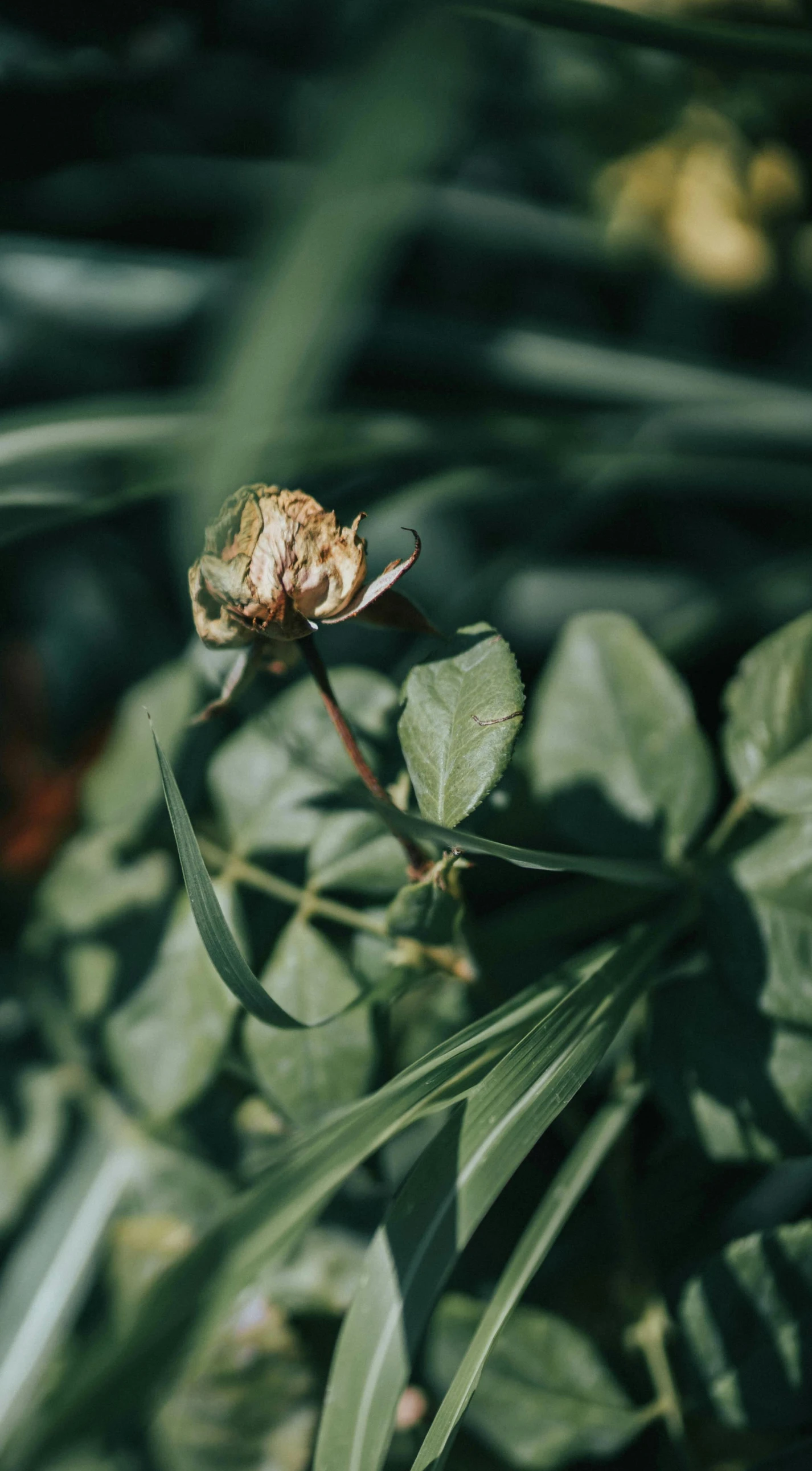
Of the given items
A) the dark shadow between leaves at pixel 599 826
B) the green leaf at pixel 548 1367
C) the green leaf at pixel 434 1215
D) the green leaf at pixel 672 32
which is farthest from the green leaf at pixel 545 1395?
the green leaf at pixel 672 32

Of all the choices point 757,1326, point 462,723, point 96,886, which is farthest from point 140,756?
point 757,1326

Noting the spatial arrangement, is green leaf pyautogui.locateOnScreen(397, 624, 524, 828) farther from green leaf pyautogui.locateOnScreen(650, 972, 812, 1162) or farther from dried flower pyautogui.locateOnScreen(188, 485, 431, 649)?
green leaf pyautogui.locateOnScreen(650, 972, 812, 1162)

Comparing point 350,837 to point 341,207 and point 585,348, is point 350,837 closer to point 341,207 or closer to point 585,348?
point 341,207

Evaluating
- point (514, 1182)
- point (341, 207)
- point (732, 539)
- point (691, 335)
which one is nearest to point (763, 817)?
point (514, 1182)

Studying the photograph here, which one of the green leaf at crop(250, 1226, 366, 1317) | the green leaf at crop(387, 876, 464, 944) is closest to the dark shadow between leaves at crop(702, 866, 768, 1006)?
the green leaf at crop(387, 876, 464, 944)

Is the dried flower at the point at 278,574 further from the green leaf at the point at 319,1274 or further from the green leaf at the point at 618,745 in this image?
the green leaf at the point at 319,1274

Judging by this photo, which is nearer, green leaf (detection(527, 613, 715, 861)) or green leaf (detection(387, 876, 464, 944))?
green leaf (detection(387, 876, 464, 944))
